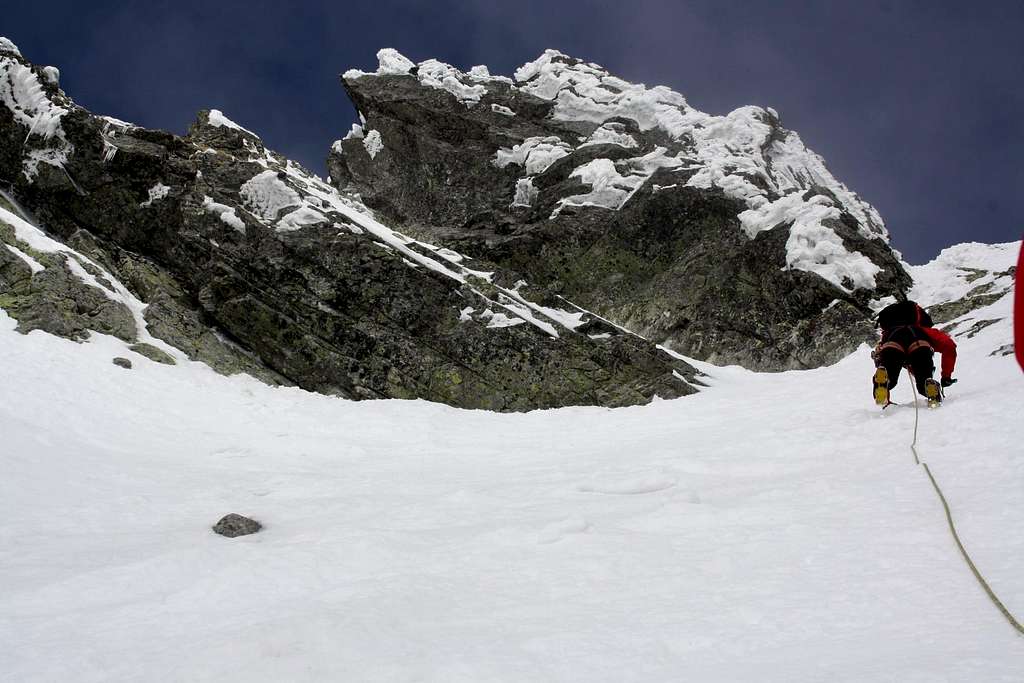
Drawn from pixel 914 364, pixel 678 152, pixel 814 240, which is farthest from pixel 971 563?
pixel 678 152

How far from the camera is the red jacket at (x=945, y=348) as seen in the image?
8602 millimetres

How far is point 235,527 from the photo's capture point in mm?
6125

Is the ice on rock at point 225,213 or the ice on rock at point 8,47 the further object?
the ice on rock at point 8,47

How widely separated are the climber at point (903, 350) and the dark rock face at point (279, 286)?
10.4 m

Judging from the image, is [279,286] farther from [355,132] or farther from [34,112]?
[355,132]

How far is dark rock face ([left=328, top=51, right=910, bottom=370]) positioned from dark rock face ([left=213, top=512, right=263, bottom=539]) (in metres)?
22.4

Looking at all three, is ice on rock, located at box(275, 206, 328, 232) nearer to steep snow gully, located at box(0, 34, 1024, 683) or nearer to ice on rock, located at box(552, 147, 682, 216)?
steep snow gully, located at box(0, 34, 1024, 683)

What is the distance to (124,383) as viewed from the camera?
15.3 metres

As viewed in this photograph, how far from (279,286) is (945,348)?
21.1m

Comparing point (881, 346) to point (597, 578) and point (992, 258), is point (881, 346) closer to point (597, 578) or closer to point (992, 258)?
point (597, 578)

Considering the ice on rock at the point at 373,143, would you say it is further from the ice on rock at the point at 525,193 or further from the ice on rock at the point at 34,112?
the ice on rock at the point at 34,112

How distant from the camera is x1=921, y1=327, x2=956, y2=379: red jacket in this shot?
8602 mm

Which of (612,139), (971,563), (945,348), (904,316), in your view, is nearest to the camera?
(971,563)

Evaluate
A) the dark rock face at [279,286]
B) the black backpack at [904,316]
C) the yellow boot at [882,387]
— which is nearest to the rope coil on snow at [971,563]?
the yellow boot at [882,387]
